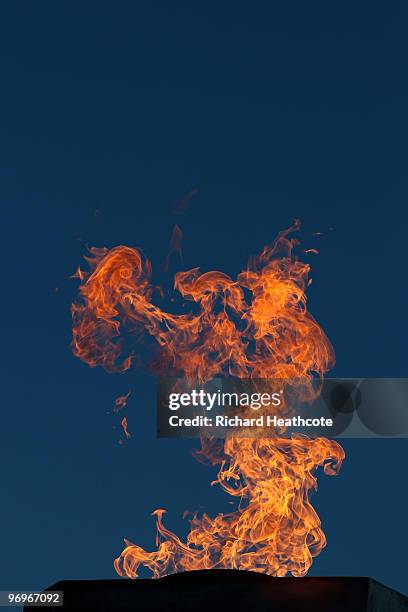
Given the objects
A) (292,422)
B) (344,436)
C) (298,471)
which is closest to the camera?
(298,471)

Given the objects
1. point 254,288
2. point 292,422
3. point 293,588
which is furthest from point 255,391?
point 293,588

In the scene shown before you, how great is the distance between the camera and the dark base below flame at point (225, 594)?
8688 millimetres

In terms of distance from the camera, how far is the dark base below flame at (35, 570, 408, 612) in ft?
28.5

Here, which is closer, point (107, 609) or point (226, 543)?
point (107, 609)

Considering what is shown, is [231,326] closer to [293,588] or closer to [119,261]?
[119,261]

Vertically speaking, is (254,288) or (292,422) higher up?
(254,288)

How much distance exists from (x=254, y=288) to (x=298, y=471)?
2.68 metres

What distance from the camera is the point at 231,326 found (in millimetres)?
14867

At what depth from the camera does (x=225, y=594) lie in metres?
8.93

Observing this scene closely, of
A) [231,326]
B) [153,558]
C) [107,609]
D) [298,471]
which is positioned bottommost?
[107,609]

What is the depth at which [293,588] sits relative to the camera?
29.0 ft

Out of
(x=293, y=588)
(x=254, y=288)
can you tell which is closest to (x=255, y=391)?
(x=254, y=288)

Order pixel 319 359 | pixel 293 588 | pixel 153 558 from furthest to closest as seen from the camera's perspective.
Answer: pixel 319 359 < pixel 153 558 < pixel 293 588

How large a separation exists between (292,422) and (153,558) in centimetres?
365
